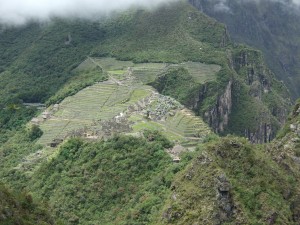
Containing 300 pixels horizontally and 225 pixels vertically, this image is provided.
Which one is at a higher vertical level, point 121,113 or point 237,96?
point 121,113

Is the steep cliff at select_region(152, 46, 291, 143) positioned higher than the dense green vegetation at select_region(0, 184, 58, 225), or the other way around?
the dense green vegetation at select_region(0, 184, 58, 225)

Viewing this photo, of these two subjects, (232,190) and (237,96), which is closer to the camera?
(232,190)

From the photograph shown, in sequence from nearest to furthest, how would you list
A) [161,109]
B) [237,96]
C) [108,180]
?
[108,180], [161,109], [237,96]

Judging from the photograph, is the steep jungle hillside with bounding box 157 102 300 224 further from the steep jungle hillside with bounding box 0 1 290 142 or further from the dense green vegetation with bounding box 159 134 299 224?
the steep jungle hillside with bounding box 0 1 290 142

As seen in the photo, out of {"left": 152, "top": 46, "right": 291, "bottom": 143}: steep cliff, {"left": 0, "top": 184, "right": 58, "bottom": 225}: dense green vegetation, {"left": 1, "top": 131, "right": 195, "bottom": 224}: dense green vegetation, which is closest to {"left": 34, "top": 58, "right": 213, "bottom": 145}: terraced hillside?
{"left": 1, "top": 131, "right": 195, "bottom": 224}: dense green vegetation

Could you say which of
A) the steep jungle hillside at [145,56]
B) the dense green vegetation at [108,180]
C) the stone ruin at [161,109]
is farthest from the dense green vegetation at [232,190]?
the steep jungle hillside at [145,56]

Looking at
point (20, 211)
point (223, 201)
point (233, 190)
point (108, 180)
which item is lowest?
point (108, 180)

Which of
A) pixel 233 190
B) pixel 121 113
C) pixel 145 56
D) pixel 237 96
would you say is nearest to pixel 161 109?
pixel 121 113

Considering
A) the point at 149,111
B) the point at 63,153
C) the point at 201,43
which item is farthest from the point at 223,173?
Answer: the point at 201,43

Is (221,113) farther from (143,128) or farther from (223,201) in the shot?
(223,201)
